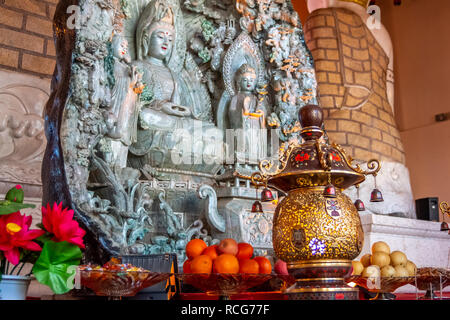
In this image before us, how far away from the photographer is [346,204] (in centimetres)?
137

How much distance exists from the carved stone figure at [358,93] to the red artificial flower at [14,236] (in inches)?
152

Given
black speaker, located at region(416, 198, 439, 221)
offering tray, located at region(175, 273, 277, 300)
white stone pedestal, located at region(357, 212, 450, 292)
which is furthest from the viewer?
black speaker, located at region(416, 198, 439, 221)

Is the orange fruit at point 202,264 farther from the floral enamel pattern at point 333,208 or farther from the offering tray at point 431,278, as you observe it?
the offering tray at point 431,278

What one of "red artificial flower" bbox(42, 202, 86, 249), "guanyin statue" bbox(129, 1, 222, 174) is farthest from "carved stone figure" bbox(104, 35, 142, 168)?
"red artificial flower" bbox(42, 202, 86, 249)

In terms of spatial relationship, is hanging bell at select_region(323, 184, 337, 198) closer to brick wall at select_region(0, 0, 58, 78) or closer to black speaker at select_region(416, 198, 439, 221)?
brick wall at select_region(0, 0, 58, 78)

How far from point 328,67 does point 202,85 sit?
5.81 ft

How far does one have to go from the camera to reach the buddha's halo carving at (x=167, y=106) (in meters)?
2.45

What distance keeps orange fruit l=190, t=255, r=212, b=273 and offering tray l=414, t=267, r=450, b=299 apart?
0.66 metres

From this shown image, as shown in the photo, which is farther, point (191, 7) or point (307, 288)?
point (191, 7)

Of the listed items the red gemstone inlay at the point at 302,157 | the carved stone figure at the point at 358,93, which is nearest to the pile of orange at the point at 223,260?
the red gemstone inlay at the point at 302,157

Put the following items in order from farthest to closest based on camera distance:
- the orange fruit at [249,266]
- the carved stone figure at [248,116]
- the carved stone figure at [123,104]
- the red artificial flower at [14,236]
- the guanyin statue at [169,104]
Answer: the carved stone figure at [248,116], the guanyin statue at [169,104], the carved stone figure at [123,104], the orange fruit at [249,266], the red artificial flower at [14,236]

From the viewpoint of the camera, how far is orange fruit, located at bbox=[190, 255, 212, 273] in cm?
161

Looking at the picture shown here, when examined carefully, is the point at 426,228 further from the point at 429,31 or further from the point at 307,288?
the point at 429,31
